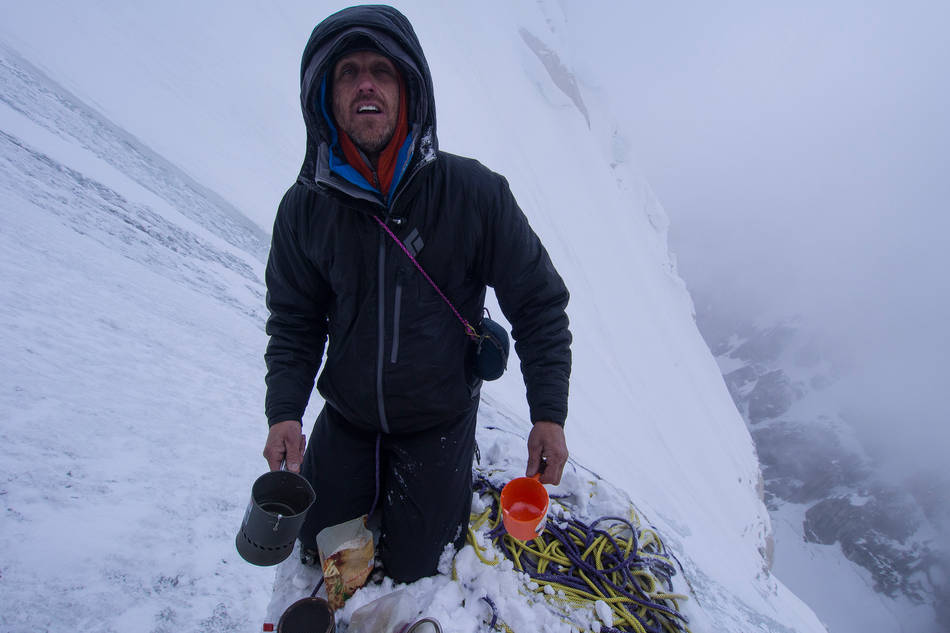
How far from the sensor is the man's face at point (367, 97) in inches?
74.0

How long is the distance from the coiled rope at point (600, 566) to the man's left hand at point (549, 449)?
687 millimetres

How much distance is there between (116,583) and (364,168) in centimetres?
191

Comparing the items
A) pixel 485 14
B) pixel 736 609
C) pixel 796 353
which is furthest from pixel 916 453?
pixel 736 609

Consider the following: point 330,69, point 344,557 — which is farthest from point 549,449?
point 330,69

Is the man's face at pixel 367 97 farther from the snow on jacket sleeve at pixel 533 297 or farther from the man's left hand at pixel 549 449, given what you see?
the man's left hand at pixel 549 449

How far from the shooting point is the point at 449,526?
2389mm

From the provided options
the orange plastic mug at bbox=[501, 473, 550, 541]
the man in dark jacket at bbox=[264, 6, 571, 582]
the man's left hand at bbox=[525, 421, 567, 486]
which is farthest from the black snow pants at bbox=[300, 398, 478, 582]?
the man's left hand at bbox=[525, 421, 567, 486]

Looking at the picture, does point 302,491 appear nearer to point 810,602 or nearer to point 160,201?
point 160,201

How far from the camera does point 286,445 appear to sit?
6.85 feet

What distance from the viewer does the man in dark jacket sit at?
192 cm

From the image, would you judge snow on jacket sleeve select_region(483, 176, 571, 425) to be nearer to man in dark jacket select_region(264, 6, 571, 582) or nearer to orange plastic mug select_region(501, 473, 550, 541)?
man in dark jacket select_region(264, 6, 571, 582)

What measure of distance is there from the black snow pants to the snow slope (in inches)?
17.6

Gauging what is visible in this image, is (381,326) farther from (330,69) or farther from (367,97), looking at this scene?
(330,69)

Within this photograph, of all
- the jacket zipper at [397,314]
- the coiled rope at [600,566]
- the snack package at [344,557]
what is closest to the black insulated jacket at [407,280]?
the jacket zipper at [397,314]
